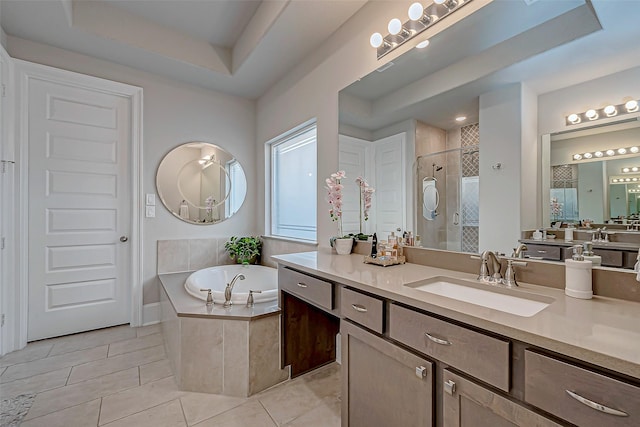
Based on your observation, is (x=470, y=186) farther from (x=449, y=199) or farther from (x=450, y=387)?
(x=450, y=387)

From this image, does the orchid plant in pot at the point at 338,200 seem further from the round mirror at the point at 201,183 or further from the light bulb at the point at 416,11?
the round mirror at the point at 201,183

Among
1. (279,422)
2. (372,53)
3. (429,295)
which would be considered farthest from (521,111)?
(279,422)

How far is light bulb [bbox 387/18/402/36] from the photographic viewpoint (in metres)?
1.67

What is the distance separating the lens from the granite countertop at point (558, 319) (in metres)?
0.60

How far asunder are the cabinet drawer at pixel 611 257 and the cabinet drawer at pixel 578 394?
620mm

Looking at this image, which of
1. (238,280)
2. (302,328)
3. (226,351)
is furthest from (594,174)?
(238,280)

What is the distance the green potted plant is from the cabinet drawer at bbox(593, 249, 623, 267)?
2.82 metres

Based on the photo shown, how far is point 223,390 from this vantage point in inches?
68.4

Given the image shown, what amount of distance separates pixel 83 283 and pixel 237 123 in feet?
7.41

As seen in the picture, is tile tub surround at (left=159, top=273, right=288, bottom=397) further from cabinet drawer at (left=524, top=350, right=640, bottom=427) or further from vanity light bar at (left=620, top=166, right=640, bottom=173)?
vanity light bar at (left=620, top=166, right=640, bottom=173)

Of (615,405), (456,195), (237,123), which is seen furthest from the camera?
(237,123)

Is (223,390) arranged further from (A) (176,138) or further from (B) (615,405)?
(A) (176,138)

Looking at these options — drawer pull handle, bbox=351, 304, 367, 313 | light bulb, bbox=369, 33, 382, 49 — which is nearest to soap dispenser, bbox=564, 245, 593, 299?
drawer pull handle, bbox=351, 304, 367, 313

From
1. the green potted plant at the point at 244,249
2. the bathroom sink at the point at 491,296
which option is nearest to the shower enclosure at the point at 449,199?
the bathroom sink at the point at 491,296
